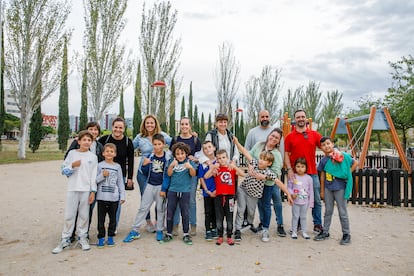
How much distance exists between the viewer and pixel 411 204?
723cm

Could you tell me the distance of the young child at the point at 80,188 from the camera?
3982 millimetres

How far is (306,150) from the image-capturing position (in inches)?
188

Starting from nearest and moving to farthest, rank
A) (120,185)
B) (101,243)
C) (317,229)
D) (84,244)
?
(84,244)
(101,243)
(120,185)
(317,229)

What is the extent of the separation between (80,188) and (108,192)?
36 centimetres

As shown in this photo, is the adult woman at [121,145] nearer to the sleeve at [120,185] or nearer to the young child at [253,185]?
the sleeve at [120,185]

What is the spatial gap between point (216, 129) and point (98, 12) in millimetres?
16537

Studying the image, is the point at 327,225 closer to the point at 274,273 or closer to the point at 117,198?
the point at 274,273

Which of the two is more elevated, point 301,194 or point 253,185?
point 253,185

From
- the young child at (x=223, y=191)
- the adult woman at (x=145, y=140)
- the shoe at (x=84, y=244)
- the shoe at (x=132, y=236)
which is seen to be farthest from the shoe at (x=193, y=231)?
the shoe at (x=84, y=244)

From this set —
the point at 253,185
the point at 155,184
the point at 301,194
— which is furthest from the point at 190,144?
the point at 301,194

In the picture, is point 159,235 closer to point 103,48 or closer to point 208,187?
point 208,187

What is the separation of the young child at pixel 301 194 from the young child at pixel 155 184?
201cm

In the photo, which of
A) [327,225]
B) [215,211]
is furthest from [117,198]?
[327,225]

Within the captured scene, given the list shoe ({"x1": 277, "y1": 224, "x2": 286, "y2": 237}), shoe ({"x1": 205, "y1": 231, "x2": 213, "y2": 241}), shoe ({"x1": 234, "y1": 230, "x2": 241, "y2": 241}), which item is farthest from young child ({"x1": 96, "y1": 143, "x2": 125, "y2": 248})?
shoe ({"x1": 277, "y1": 224, "x2": 286, "y2": 237})
